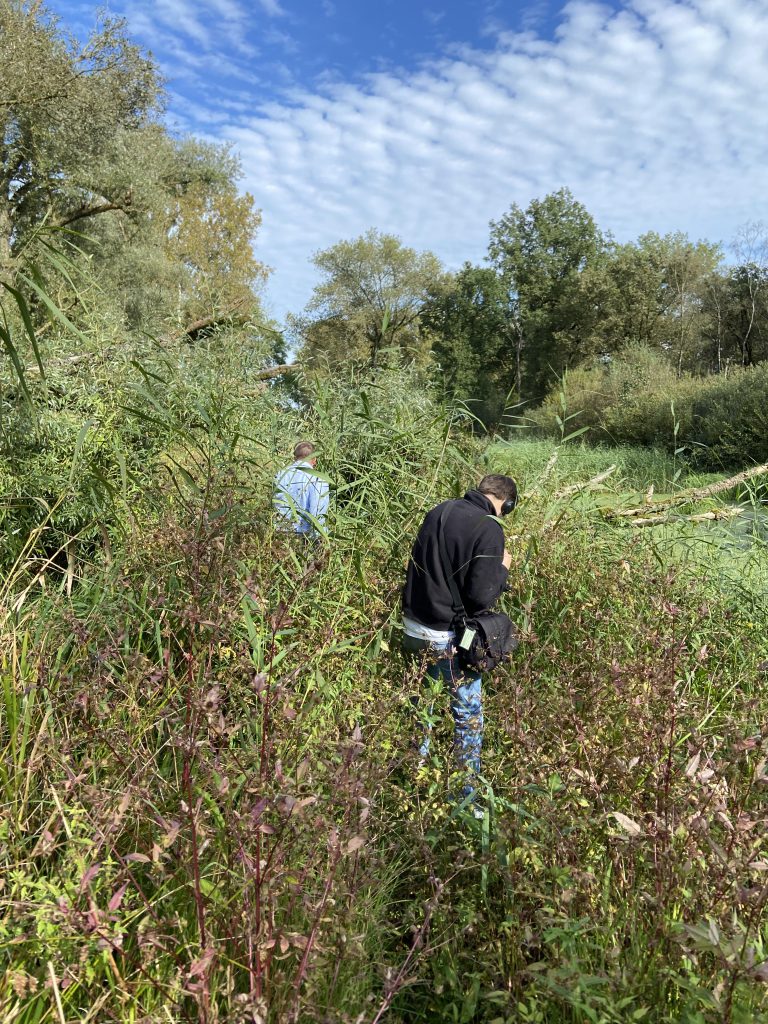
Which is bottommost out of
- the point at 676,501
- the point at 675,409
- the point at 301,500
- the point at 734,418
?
the point at 301,500

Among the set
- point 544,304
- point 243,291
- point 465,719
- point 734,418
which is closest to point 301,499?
point 465,719

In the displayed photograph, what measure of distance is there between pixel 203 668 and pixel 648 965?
79.6 inches

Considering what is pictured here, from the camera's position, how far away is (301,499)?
415 cm

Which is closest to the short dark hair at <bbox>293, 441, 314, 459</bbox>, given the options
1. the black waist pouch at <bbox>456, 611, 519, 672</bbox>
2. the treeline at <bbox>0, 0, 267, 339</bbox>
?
the black waist pouch at <bbox>456, 611, 519, 672</bbox>

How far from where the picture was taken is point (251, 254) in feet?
152

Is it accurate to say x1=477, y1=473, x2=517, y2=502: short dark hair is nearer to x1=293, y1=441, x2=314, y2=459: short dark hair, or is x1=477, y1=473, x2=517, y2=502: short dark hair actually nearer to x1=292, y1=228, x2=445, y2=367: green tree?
x1=293, y1=441, x2=314, y2=459: short dark hair

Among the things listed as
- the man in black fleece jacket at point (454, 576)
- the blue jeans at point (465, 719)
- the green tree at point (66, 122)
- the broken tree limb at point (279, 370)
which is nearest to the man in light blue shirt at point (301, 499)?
the man in black fleece jacket at point (454, 576)

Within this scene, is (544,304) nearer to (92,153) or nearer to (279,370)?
(92,153)

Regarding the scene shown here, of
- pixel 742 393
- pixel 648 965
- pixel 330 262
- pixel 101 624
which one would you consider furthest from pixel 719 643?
pixel 330 262

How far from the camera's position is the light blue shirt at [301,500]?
375 centimetres

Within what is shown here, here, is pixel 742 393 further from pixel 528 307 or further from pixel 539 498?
pixel 528 307

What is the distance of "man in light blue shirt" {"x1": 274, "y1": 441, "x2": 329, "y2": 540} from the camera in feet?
12.1

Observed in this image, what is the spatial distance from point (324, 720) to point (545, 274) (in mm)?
51660

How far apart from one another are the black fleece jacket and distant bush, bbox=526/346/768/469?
28.8 feet
